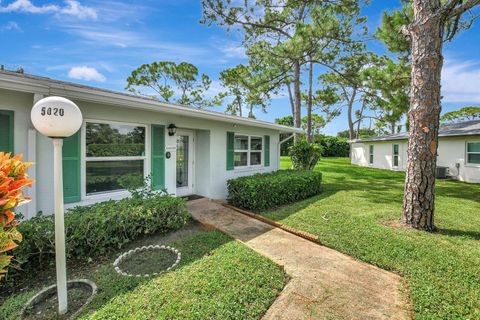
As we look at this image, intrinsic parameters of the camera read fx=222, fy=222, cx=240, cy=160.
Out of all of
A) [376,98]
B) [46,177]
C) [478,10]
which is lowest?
[46,177]

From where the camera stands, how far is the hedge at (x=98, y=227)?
9.77 feet

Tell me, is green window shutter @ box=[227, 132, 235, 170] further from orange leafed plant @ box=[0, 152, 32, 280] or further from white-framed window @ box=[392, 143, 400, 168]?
white-framed window @ box=[392, 143, 400, 168]

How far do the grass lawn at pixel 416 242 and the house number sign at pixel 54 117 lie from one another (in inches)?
164

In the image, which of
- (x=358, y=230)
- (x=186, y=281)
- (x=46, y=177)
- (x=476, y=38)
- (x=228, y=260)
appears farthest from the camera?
(x=476, y=38)

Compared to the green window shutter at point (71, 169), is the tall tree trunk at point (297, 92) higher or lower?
higher

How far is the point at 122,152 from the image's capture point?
4930 mm

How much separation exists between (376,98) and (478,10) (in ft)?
13.4

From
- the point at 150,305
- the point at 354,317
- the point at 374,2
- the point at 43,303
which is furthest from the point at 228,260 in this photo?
the point at 374,2

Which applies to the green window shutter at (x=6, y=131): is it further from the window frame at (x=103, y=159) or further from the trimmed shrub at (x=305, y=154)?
the trimmed shrub at (x=305, y=154)

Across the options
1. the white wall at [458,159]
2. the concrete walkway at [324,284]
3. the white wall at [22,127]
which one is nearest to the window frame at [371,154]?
the white wall at [458,159]

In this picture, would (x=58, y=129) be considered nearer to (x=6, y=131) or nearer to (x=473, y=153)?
(x=6, y=131)

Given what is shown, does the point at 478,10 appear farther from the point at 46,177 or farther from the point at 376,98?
the point at 46,177

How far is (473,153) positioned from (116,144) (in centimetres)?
1598

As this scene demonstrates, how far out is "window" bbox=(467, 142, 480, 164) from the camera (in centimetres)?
1112
